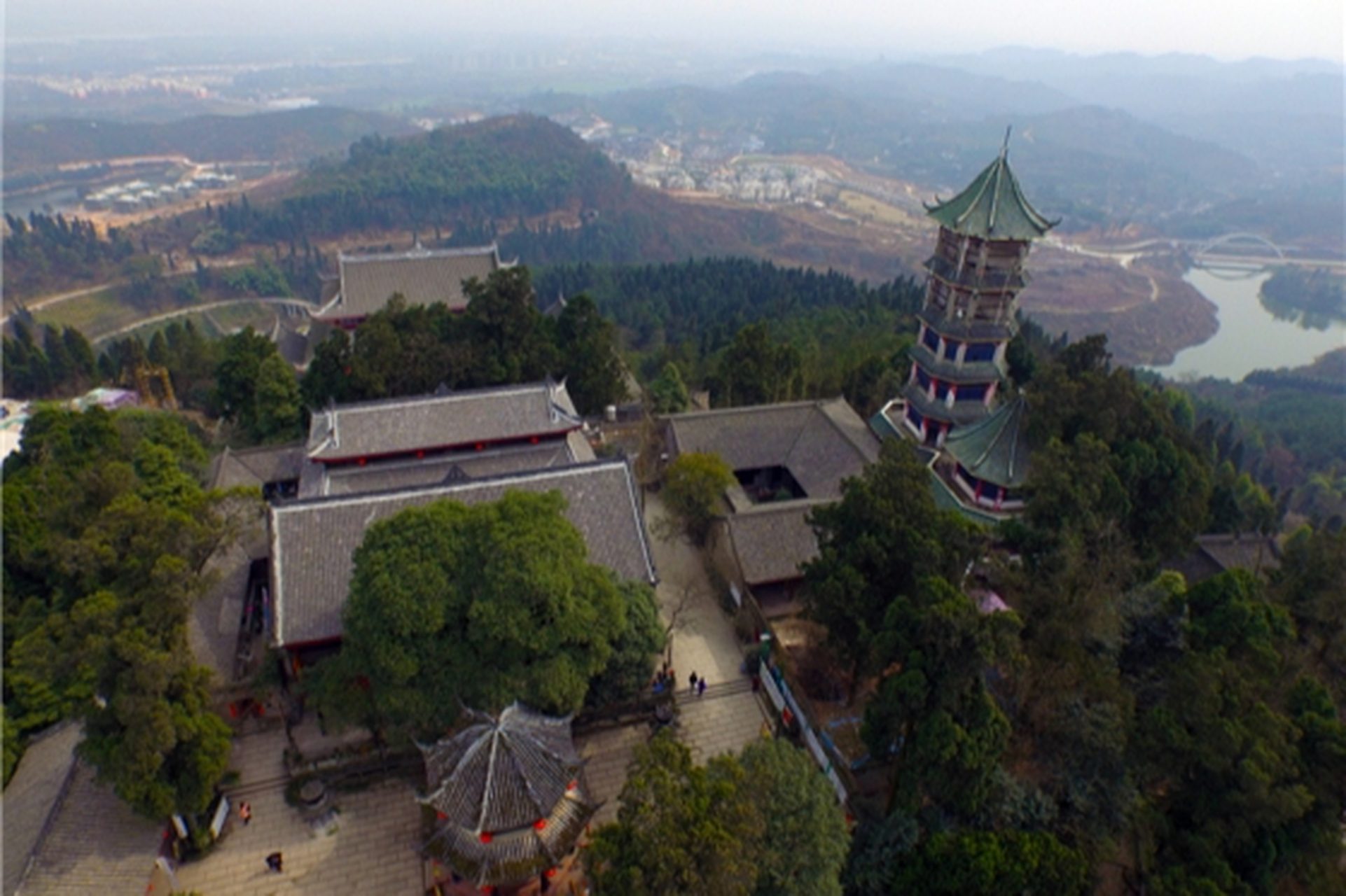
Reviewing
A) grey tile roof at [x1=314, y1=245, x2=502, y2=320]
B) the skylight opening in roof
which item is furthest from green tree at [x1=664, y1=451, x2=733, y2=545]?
grey tile roof at [x1=314, y1=245, x2=502, y2=320]

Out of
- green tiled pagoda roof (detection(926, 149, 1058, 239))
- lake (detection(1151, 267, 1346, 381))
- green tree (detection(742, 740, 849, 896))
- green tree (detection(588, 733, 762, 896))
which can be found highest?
green tiled pagoda roof (detection(926, 149, 1058, 239))

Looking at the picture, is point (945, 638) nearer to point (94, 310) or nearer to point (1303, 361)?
point (94, 310)

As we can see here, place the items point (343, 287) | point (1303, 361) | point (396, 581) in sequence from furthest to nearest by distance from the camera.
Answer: point (1303, 361)
point (343, 287)
point (396, 581)

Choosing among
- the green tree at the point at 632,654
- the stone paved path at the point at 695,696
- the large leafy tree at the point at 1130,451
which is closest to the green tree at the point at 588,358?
the stone paved path at the point at 695,696

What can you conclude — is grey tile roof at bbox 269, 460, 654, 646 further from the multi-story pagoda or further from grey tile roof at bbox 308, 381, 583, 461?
the multi-story pagoda

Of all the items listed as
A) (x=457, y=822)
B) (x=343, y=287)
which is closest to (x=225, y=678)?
(x=457, y=822)
